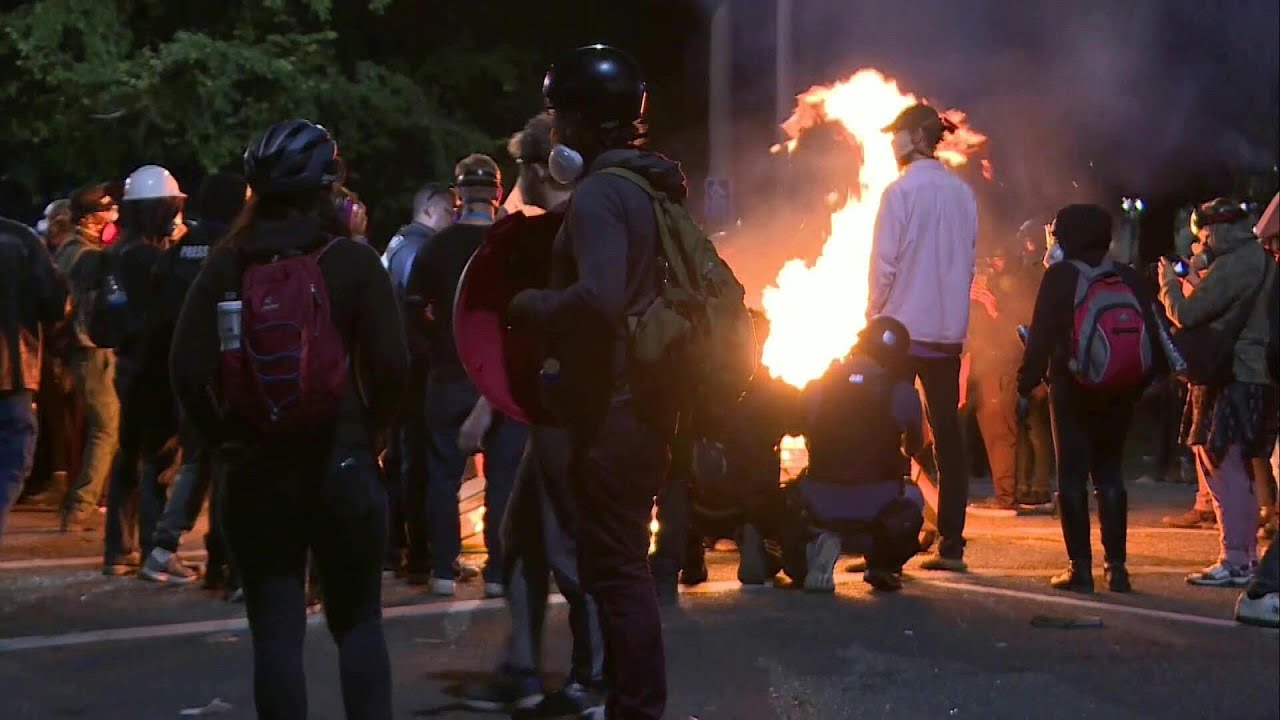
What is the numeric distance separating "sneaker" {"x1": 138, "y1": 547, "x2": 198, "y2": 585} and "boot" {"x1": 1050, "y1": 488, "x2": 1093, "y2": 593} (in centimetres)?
434

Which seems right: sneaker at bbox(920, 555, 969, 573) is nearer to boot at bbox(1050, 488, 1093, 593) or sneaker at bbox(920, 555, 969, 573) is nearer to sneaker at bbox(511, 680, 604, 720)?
boot at bbox(1050, 488, 1093, 593)

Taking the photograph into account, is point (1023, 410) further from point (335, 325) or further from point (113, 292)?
point (335, 325)

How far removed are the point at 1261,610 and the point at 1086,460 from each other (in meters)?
1.26

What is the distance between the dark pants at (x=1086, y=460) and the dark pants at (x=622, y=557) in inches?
173

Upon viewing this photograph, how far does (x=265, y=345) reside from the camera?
4586 mm

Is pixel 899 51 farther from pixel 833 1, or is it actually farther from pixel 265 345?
pixel 265 345

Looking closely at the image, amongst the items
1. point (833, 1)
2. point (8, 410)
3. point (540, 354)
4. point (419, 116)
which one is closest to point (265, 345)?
point (540, 354)

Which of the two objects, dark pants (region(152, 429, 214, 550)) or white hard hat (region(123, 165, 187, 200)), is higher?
white hard hat (region(123, 165, 187, 200))

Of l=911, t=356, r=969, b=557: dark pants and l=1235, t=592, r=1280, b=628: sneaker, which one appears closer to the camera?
l=1235, t=592, r=1280, b=628: sneaker

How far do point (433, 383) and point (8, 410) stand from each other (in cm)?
191

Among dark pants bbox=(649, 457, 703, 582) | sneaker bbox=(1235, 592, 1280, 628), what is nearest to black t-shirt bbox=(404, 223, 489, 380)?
dark pants bbox=(649, 457, 703, 582)

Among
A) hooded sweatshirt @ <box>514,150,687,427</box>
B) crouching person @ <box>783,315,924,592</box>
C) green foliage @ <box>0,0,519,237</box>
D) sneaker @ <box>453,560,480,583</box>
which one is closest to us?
hooded sweatshirt @ <box>514,150,687,427</box>

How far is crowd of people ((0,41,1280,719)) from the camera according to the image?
4738mm

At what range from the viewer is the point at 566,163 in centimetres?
520
